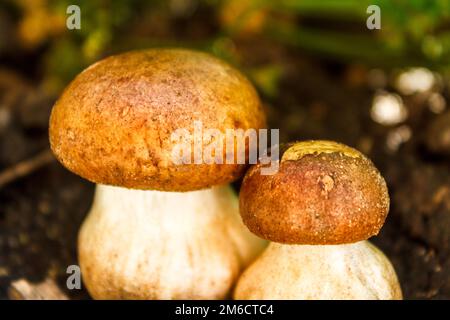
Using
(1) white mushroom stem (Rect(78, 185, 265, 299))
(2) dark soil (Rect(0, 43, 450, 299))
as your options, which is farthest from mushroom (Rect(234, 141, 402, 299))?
(2) dark soil (Rect(0, 43, 450, 299))

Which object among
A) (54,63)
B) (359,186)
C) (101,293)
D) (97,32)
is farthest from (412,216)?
(54,63)

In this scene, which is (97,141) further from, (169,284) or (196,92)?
(169,284)

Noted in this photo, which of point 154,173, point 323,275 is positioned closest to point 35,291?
point 154,173

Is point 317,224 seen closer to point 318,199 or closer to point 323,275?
point 318,199

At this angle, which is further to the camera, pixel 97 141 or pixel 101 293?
pixel 101 293

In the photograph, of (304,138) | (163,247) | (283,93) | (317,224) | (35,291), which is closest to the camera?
(317,224)

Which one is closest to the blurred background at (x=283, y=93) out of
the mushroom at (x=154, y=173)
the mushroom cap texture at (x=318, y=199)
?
the mushroom at (x=154, y=173)
